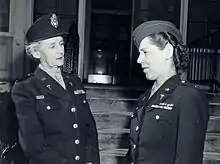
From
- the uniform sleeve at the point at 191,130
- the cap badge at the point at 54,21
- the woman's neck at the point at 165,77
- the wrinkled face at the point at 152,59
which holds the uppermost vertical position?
the cap badge at the point at 54,21

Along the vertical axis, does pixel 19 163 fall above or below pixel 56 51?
below

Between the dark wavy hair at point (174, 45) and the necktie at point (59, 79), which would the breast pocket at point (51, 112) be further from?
the dark wavy hair at point (174, 45)

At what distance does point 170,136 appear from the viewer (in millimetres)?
1800

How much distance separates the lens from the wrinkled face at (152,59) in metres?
1.87

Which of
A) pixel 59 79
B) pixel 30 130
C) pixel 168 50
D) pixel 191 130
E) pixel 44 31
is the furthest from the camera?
pixel 59 79

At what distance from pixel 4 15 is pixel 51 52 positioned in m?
3.25

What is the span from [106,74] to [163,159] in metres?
6.38


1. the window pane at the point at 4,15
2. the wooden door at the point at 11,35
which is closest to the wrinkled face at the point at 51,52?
the wooden door at the point at 11,35

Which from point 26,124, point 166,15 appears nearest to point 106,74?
point 166,15

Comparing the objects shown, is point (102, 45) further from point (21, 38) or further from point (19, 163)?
point (19, 163)

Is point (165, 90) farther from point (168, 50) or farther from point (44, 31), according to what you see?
point (44, 31)

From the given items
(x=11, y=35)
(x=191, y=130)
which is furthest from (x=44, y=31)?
(x=11, y=35)

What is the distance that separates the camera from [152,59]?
6.15 feet

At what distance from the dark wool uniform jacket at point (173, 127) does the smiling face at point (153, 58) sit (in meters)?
0.06
